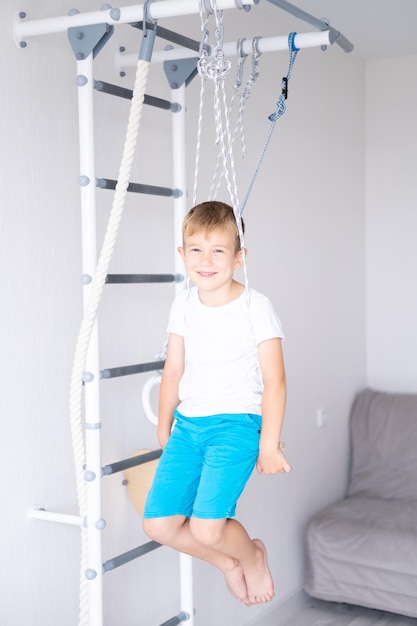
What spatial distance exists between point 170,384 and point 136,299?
25.6 inches

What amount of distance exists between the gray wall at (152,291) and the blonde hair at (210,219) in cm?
56

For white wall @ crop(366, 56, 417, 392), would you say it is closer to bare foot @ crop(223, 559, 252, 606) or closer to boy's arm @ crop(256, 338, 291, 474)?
bare foot @ crop(223, 559, 252, 606)

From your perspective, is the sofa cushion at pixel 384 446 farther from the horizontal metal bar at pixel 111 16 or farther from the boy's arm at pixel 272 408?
the horizontal metal bar at pixel 111 16

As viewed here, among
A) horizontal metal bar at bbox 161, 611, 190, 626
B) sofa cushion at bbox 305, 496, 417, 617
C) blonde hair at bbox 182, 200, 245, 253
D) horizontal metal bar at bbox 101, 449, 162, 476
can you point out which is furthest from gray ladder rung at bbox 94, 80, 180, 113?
sofa cushion at bbox 305, 496, 417, 617

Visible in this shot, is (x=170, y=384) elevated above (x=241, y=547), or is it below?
above

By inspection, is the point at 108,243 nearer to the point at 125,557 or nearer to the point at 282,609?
the point at 125,557

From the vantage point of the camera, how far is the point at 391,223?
4.80 meters

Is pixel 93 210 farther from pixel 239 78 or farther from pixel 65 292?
pixel 239 78

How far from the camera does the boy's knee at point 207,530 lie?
225 centimetres

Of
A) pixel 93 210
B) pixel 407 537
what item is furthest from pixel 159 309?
pixel 407 537

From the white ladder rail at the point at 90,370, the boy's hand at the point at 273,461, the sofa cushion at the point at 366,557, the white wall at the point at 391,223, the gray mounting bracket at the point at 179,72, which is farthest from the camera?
the white wall at the point at 391,223

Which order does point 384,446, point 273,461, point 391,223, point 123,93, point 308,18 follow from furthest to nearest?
point 391,223 < point 384,446 < point 123,93 < point 308,18 < point 273,461

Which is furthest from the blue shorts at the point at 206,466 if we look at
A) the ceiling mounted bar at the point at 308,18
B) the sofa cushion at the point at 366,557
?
the sofa cushion at the point at 366,557

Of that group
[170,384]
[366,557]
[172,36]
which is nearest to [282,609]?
[366,557]
